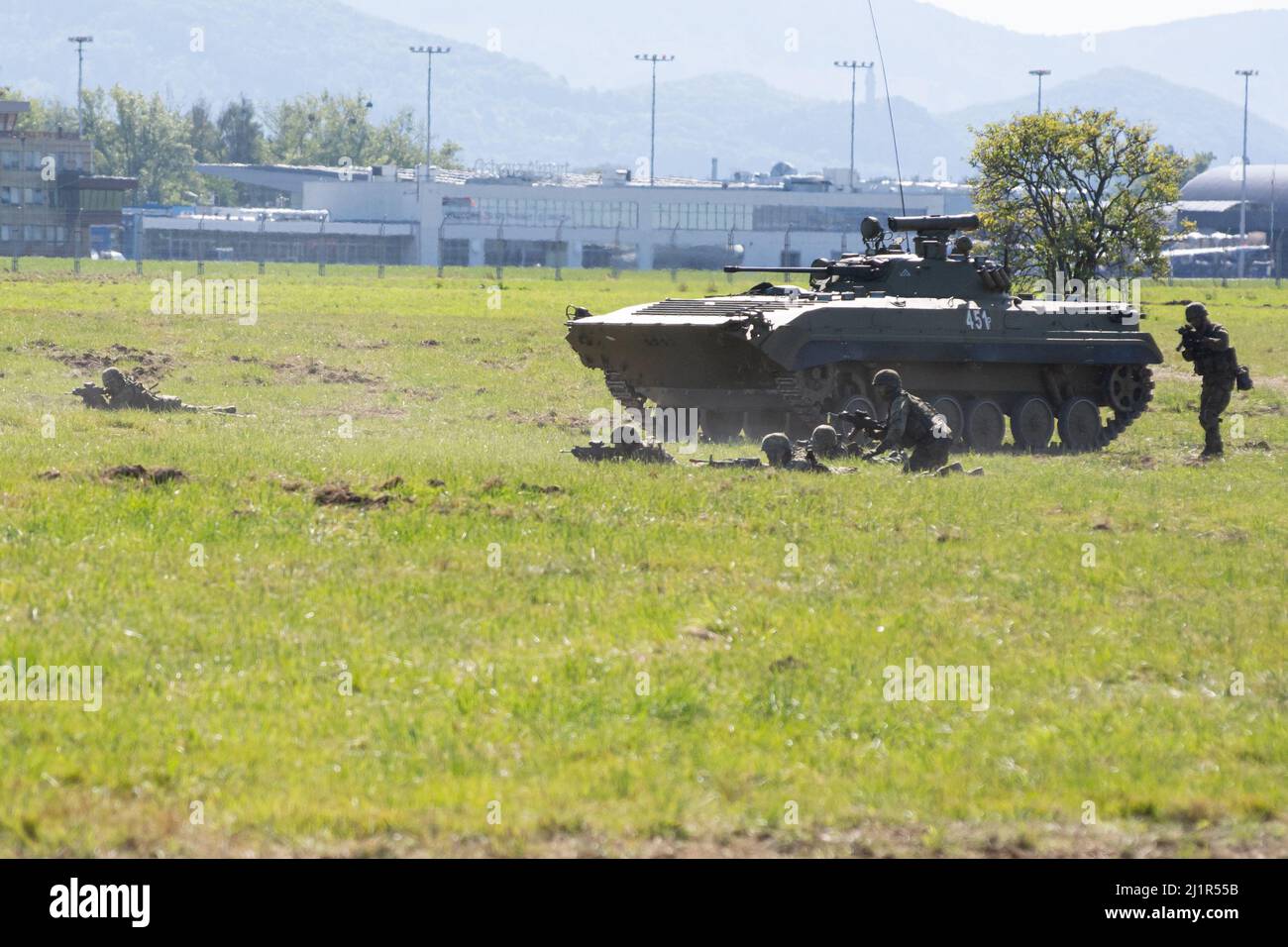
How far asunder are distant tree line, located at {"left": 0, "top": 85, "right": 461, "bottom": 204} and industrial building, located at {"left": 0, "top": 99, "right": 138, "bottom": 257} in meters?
33.3

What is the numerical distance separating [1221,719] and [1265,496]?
1028 cm

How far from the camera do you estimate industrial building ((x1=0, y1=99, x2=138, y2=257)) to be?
112688 mm

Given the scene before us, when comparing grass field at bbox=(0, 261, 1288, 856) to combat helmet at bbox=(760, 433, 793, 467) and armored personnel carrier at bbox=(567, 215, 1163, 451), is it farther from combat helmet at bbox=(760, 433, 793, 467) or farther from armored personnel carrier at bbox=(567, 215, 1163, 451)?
armored personnel carrier at bbox=(567, 215, 1163, 451)

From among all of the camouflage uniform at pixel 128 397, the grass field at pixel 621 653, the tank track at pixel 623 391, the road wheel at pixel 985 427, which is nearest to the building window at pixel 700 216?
the road wheel at pixel 985 427

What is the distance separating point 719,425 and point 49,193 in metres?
95.0

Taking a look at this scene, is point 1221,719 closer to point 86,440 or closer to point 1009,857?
point 1009,857

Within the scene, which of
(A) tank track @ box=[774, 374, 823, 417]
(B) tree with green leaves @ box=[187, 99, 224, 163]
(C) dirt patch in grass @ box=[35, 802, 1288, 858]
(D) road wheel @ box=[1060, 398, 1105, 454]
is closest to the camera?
(C) dirt patch in grass @ box=[35, 802, 1288, 858]

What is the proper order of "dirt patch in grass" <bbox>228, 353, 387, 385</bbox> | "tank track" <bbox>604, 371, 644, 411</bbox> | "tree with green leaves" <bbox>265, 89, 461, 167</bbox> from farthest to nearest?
"tree with green leaves" <bbox>265, 89, 461, 167</bbox> < "dirt patch in grass" <bbox>228, 353, 387, 385</bbox> < "tank track" <bbox>604, 371, 644, 411</bbox>

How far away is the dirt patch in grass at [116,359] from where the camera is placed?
33.9 meters

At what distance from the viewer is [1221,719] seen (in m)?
11.0

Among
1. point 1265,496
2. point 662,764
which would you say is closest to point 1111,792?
point 662,764

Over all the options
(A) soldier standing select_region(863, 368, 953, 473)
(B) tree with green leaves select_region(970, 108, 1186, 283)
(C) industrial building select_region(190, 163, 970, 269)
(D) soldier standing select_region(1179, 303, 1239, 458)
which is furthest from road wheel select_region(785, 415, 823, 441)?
(C) industrial building select_region(190, 163, 970, 269)

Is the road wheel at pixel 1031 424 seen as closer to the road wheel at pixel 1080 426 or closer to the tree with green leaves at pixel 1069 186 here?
the road wheel at pixel 1080 426

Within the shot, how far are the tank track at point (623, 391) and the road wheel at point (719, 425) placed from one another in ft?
3.15
